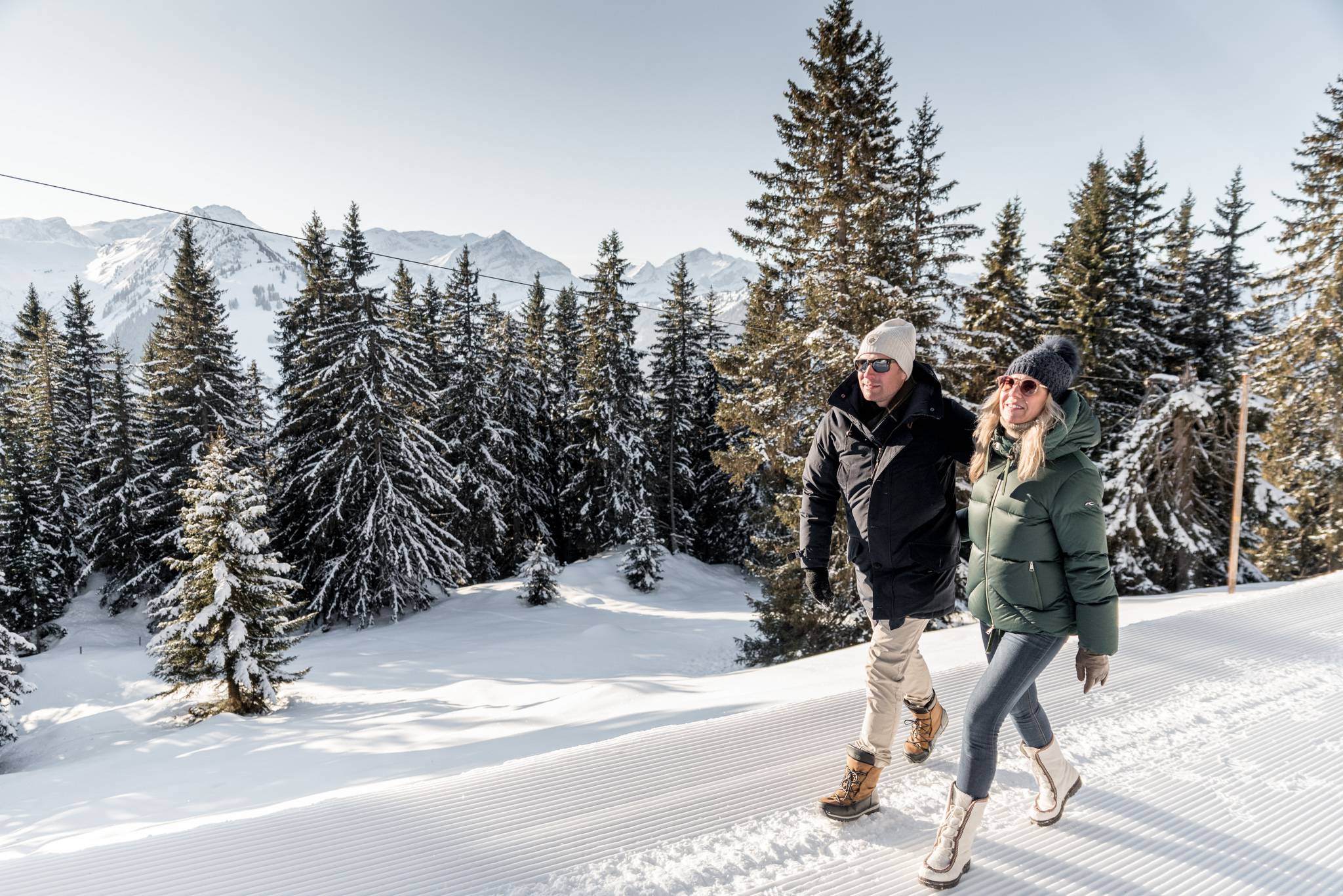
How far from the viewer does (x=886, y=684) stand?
2723 mm

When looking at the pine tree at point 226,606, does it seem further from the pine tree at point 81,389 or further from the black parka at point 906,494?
the pine tree at point 81,389

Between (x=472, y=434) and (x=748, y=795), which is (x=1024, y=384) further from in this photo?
(x=472, y=434)

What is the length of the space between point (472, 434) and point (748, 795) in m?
22.2

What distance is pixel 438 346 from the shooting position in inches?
991

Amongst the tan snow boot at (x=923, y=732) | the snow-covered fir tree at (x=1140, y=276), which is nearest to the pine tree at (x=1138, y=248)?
the snow-covered fir tree at (x=1140, y=276)

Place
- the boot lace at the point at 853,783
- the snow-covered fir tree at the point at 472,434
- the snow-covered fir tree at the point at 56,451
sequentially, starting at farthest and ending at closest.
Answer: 1. the snow-covered fir tree at the point at 56,451
2. the snow-covered fir tree at the point at 472,434
3. the boot lace at the point at 853,783

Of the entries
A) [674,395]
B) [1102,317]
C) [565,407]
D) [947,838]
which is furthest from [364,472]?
[1102,317]

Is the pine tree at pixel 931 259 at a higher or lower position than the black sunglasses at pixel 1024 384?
higher

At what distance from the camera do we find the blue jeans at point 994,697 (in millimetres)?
2352

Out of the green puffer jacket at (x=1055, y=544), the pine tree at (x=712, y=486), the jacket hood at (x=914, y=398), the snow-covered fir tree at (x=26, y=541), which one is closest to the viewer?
the green puffer jacket at (x=1055, y=544)

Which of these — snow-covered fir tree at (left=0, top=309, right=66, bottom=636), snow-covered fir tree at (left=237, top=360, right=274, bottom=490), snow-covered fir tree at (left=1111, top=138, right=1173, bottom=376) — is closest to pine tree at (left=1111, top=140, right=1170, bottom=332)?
snow-covered fir tree at (left=1111, top=138, right=1173, bottom=376)

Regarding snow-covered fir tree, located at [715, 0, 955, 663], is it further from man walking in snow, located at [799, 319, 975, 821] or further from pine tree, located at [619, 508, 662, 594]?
pine tree, located at [619, 508, 662, 594]

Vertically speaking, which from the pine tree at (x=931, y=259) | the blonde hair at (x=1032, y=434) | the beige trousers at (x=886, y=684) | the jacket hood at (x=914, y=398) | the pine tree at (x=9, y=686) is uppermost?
the pine tree at (x=931, y=259)

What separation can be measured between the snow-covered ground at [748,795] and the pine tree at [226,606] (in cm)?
327
